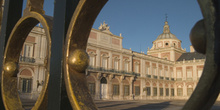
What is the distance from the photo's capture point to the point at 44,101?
0.84m

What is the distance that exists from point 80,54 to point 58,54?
0.38 feet

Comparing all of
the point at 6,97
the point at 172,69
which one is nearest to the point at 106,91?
the point at 172,69

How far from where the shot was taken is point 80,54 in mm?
698

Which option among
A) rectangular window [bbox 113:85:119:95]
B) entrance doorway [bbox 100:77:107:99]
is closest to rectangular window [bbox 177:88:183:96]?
rectangular window [bbox 113:85:119:95]

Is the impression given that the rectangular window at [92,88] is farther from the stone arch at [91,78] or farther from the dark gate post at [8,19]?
the dark gate post at [8,19]

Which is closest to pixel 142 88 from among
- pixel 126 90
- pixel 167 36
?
pixel 126 90

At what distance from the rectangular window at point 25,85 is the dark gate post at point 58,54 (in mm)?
18048

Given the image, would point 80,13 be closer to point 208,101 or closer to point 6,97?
point 208,101

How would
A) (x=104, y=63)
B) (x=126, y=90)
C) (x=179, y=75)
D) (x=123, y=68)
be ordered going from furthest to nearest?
(x=179, y=75) < (x=123, y=68) < (x=126, y=90) < (x=104, y=63)

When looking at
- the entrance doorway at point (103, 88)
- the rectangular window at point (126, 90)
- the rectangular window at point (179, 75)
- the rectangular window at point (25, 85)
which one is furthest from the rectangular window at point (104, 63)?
the rectangular window at point (179, 75)

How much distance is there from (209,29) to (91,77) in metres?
22.0

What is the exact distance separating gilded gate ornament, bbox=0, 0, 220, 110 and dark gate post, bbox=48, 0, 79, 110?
0.03 m

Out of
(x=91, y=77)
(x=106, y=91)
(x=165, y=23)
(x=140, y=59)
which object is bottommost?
(x=106, y=91)

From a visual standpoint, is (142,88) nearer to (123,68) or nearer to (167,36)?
(123,68)
